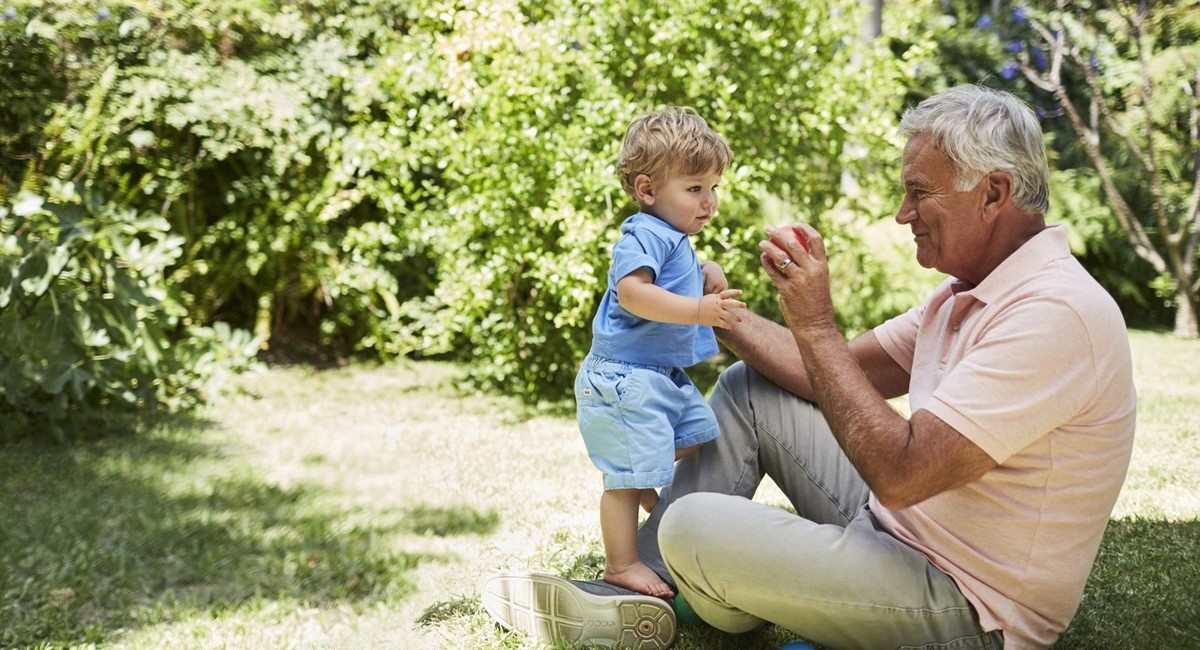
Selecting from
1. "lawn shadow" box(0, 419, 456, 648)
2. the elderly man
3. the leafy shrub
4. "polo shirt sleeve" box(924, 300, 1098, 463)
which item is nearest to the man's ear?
the elderly man

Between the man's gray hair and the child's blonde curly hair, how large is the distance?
0.67 m

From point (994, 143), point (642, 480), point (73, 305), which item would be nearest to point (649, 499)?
point (642, 480)

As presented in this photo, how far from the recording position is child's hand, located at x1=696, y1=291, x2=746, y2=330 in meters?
2.36

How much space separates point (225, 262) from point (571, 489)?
3.19 m

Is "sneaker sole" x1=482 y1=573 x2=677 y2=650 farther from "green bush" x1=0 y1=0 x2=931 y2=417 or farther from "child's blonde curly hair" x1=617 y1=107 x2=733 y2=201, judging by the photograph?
"green bush" x1=0 y1=0 x2=931 y2=417

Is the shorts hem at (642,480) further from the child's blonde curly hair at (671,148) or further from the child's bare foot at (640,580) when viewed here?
the child's blonde curly hair at (671,148)

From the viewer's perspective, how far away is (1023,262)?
78.2 inches

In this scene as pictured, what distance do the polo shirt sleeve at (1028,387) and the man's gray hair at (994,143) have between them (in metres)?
0.30

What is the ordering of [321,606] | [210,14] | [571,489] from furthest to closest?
1. [210,14]
2. [571,489]
3. [321,606]

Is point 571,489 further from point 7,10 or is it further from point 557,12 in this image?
point 7,10

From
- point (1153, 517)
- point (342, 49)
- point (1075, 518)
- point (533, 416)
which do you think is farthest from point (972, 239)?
point (342, 49)

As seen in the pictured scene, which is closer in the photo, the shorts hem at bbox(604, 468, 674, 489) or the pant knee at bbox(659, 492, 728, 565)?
the pant knee at bbox(659, 492, 728, 565)

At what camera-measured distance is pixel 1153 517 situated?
3.32 metres

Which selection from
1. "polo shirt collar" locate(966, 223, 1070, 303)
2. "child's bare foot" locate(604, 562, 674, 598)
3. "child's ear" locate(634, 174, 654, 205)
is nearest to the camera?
"polo shirt collar" locate(966, 223, 1070, 303)
